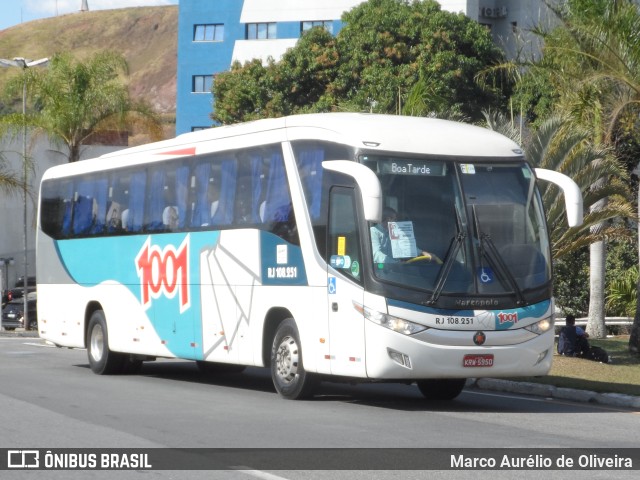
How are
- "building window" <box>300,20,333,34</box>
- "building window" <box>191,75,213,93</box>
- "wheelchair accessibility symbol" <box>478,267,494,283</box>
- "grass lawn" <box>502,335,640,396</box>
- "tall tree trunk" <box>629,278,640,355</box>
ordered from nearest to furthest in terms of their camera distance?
"wheelchair accessibility symbol" <box>478,267,494,283</box>
"grass lawn" <box>502,335,640,396</box>
"tall tree trunk" <box>629,278,640,355</box>
"building window" <box>300,20,333,34</box>
"building window" <box>191,75,213,93</box>

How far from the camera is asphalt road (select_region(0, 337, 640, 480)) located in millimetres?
10961

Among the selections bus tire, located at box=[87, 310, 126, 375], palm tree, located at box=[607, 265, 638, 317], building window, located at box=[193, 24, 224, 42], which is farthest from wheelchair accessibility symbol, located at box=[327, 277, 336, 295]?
building window, located at box=[193, 24, 224, 42]

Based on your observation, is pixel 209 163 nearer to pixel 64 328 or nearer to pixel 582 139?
pixel 64 328

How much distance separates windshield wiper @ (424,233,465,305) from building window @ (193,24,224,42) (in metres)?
58.9

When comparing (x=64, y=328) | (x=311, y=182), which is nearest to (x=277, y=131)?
(x=311, y=182)

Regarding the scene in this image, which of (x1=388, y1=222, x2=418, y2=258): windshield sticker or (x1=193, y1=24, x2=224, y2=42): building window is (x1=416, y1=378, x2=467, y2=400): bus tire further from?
(x1=193, y1=24, x2=224, y2=42): building window

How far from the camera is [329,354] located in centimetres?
1445

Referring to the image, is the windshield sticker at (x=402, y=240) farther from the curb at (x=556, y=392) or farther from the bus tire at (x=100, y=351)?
the bus tire at (x=100, y=351)

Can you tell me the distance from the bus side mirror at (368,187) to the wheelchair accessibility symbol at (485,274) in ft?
4.99

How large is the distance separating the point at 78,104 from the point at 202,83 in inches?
1181

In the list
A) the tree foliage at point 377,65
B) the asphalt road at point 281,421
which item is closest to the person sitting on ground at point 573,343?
the asphalt road at point 281,421

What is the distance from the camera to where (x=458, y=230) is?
14047mm

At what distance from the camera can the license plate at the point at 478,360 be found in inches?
543

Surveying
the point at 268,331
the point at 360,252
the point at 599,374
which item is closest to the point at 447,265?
the point at 360,252
